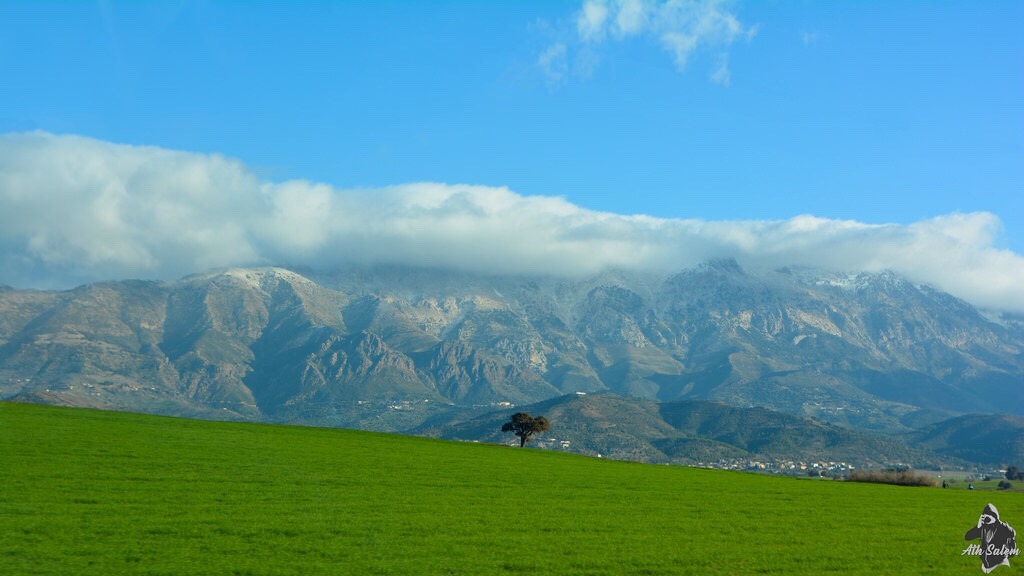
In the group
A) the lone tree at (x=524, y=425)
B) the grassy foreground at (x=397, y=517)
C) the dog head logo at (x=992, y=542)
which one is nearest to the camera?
the grassy foreground at (x=397, y=517)

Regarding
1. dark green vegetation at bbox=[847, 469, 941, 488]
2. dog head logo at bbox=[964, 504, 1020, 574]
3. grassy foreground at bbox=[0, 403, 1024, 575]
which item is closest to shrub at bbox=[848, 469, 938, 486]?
dark green vegetation at bbox=[847, 469, 941, 488]

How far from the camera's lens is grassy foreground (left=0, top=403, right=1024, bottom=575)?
3825 centimetres

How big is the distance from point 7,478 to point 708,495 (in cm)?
5259

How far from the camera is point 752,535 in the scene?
49.0m

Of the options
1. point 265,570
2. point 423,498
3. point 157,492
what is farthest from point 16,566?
point 423,498

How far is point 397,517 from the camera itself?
157ft

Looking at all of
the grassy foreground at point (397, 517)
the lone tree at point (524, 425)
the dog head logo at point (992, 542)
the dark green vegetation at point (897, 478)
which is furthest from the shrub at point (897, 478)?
the lone tree at point (524, 425)

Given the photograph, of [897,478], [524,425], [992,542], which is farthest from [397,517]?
[524,425]

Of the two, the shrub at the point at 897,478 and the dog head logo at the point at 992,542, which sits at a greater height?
the dog head logo at the point at 992,542

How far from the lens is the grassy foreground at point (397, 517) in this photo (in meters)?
38.2

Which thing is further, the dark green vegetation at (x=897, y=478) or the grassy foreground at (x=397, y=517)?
the dark green vegetation at (x=897, y=478)

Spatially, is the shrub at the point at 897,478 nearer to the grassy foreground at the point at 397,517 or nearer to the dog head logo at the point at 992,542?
the grassy foreground at the point at 397,517

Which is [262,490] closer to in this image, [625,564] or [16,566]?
[16,566]

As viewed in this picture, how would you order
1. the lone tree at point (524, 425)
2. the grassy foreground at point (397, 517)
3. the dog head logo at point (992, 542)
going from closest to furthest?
the grassy foreground at point (397, 517) → the dog head logo at point (992, 542) → the lone tree at point (524, 425)
